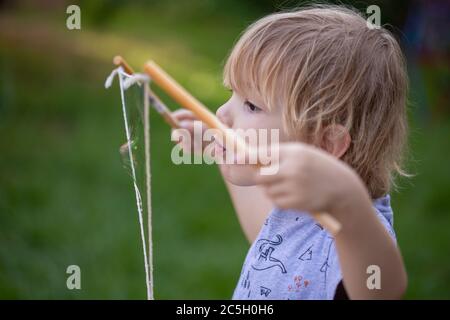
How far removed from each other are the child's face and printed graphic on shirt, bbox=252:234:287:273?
126 millimetres

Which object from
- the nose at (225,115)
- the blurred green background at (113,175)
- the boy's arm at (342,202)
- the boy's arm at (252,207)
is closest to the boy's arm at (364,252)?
the boy's arm at (342,202)

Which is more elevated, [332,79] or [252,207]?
[332,79]

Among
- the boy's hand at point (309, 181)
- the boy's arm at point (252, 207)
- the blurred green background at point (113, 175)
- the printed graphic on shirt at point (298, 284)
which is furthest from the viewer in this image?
the blurred green background at point (113, 175)

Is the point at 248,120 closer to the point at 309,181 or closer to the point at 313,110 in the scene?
the point at 313,110

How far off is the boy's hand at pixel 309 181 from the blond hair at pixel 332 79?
349 mm

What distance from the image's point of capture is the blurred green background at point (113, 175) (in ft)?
9.04

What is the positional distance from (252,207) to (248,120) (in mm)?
351

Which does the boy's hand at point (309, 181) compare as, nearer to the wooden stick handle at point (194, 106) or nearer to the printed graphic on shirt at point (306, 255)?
the wooden stick handle at point (194, 106)

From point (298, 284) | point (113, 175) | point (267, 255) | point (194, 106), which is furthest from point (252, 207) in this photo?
point (113, 175)

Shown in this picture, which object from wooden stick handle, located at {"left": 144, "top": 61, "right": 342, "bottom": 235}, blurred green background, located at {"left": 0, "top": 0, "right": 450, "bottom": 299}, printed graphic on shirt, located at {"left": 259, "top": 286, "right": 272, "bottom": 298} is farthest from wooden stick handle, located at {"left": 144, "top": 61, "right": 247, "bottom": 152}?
blurred green background, located at {"left": 0, "top": 0, "right": 450, "bottom": 299}

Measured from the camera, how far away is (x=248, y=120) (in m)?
1.30
